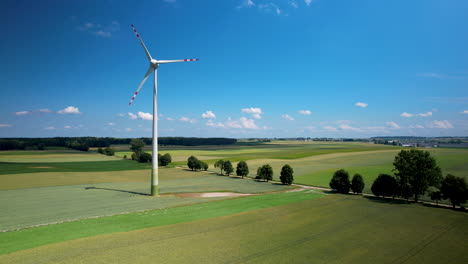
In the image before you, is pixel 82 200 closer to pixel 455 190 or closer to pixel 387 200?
pixel 387 200

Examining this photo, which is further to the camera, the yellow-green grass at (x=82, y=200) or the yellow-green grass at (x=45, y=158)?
the yellow-green grass at (x=45, y=158)

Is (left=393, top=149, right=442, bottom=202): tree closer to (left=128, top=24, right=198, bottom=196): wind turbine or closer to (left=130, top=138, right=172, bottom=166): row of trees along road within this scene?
(left=128, top=24, right=198, bottom=196): wind turbine

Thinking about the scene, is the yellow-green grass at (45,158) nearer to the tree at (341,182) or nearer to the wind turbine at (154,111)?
the wind turbine at (154,111)

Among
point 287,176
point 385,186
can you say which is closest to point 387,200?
point 385,186

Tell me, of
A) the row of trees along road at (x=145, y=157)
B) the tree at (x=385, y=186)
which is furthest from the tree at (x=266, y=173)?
the row of trees along road at (x=145, y=157)

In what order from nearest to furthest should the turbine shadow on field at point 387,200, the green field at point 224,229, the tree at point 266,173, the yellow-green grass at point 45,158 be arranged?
the green field at point 224,229 → the turbine shadow on field at point 387,200 → the tree at point 266,173 → the yellow-green grass at point 45,158

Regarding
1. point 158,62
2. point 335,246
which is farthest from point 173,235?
point 158,62

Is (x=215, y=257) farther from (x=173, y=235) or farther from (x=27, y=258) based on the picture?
(x=27, y=258)

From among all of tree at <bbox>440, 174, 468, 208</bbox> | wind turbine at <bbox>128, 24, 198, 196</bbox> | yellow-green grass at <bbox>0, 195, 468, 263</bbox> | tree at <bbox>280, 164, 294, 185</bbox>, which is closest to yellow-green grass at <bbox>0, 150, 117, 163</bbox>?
wind turbine at <bbox>128, 24, 198, 196</bbox>
